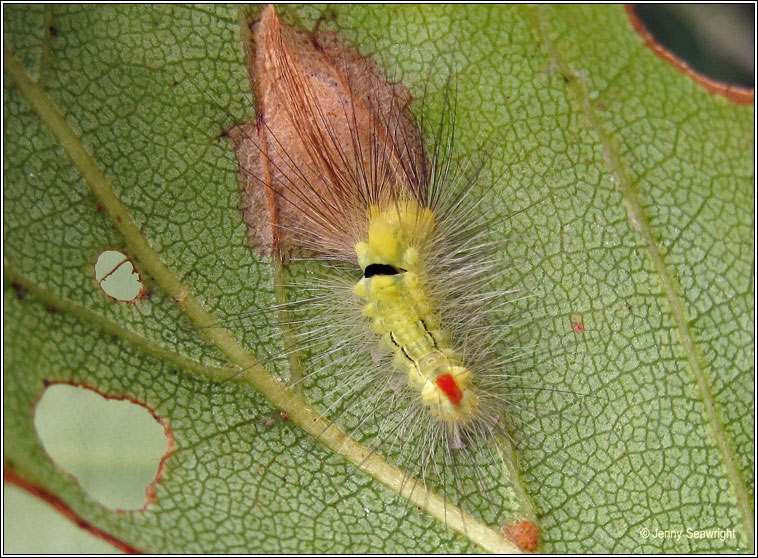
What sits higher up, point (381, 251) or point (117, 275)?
point (381, 251)

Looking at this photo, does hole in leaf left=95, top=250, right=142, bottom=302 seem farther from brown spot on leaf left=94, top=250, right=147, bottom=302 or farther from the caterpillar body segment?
the caterpillar body segment

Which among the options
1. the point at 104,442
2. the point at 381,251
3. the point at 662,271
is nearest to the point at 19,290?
the point at 104,442

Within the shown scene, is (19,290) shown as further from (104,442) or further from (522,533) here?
(522,533)

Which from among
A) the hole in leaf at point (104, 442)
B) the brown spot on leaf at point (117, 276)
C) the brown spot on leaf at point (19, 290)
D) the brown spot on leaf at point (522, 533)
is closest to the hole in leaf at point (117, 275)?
the brown spot on leaf at point (117, 276)

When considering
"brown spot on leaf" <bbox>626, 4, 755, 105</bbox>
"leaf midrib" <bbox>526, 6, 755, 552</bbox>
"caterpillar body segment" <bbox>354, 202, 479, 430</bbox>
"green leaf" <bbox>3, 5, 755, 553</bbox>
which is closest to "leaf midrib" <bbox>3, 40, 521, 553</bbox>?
"green leaf" <bbox>3, 5, 755, 553</bbox>

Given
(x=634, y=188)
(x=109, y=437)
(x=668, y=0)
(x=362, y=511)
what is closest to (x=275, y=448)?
(x=362, y=511)
